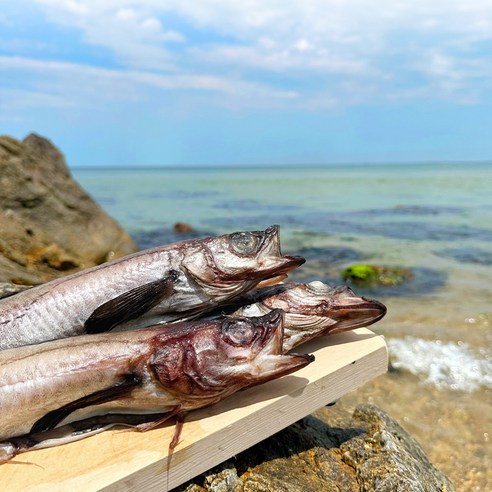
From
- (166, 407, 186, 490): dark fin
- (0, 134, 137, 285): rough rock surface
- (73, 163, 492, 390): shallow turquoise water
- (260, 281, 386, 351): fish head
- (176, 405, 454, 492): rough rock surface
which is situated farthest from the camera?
(73, 163, 492, 390): shallow turquoise water

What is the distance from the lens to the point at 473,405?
6.30m

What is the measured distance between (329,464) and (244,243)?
1.57 m

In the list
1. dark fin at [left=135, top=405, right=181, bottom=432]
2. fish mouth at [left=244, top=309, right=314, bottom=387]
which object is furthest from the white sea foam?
dark fin at [left=135, top=405, right=181, bottom=432]

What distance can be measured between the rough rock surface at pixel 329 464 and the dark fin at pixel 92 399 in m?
0.67

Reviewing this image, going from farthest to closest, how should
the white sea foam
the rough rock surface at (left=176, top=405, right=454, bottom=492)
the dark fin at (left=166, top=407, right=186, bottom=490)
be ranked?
the white sea foam < the rough rock surface at (left=176, top=405, right=454, bottom=492) < the dark fin at (left=166, top=407, right=186, bottom=490)

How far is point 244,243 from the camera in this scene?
3.57 meters

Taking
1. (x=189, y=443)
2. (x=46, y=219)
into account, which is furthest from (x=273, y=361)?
(x=46, y=219)

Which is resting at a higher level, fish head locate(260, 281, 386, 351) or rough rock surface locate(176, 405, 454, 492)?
fish head locate(260, 281, 386, 351)

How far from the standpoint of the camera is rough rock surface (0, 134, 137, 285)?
301 inches

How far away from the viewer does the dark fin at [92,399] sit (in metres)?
2.67

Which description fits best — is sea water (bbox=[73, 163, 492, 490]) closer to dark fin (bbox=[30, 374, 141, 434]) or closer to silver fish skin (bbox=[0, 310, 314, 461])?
silver fish skin (bbox=[0, 310, 314, 461])

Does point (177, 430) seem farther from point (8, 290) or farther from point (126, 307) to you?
point (8, 290)

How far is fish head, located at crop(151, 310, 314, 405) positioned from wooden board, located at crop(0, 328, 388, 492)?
18 cm

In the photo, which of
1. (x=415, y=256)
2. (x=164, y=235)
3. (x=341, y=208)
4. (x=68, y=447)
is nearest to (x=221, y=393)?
(x=68, y=447)
